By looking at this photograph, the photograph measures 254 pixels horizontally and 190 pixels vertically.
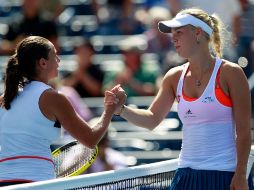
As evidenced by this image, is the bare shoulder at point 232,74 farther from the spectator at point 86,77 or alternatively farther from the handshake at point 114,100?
the spectator at point 86,77

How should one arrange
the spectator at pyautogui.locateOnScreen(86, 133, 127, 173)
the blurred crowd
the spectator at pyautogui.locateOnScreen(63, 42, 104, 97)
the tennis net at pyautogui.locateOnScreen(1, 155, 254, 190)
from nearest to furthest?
the tennis net at pyautogui.locateOnScreen(1, 155, 254, 190) < the spectator at pyautogui.locateOnScreen(86, 133, 127, 173) < the blurred crowd < the spectator at pyautogui.locateOnScreen(63, 42, 104, 97)

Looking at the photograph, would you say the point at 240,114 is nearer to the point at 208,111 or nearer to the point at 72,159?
the point at 208,111

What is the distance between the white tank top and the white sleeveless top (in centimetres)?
73

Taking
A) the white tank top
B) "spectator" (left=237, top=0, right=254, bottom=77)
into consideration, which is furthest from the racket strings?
"spectator" (left=237, top=0, right=254, bottom=77)

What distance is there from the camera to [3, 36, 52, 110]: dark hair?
4609 mm

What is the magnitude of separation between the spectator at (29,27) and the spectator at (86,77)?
434mm

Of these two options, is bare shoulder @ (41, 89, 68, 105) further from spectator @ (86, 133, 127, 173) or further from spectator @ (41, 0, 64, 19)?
spectator @ (41, 0, 64, 19)

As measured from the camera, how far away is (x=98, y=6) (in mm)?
10227

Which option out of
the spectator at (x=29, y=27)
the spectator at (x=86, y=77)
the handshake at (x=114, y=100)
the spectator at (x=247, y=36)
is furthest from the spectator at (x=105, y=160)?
the handshake at (x=114, y=100)

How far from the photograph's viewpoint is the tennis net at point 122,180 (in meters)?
4.09

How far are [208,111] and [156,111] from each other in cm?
56

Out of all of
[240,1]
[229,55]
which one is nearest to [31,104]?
[229,55]

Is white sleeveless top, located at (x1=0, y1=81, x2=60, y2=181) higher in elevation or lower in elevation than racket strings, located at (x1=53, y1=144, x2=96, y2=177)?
higher

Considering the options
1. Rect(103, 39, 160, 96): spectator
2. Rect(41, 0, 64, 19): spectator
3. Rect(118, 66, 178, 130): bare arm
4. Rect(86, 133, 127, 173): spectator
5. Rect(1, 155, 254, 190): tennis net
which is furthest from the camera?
Rect(41, 0, 64, 19): spectator
